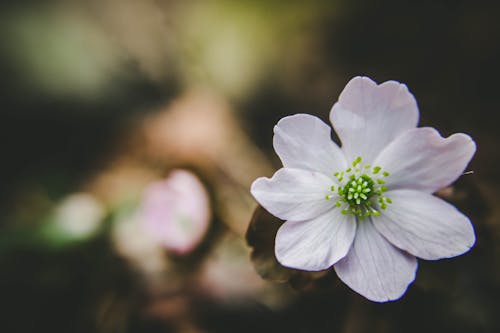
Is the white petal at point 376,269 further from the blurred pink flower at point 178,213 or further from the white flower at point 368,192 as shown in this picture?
the blurred pink flower at point 178,213

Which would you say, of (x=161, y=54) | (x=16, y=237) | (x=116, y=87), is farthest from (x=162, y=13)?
(x=16, y=237)

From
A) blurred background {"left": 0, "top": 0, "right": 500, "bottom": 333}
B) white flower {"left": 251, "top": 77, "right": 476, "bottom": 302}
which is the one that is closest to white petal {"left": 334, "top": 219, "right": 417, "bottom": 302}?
white flower {"left": 251, "top": 77, "right": 476, "bottom": 302}

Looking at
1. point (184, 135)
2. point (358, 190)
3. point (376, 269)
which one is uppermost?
point (184, 135)

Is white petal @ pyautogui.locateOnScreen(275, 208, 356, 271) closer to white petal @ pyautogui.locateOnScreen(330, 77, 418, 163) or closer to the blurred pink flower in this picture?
white petal @ pyautogui.locateOnScreen(330, 77, 418, 163)

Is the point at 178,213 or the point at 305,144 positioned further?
the point at 178,213

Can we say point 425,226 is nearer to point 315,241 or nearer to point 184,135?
point 315,241

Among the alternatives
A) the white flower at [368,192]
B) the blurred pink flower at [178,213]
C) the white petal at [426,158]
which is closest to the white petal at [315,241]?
the white flower at [368,192]

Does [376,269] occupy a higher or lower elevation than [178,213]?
lower

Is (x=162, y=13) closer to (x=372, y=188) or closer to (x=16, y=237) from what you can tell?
(x=16, y=237)

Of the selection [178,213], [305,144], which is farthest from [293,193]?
[178,213]
